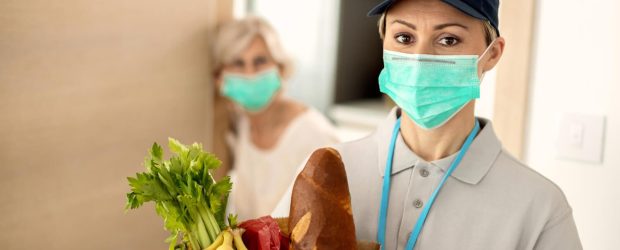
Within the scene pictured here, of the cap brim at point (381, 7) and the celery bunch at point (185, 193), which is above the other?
the cap brim at point (381, 7)

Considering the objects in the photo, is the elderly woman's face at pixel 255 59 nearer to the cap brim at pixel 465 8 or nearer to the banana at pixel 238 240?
the cap brim at pixel 465 8

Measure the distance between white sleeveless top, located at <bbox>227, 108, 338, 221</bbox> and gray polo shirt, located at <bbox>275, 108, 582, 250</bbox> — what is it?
4.87 ft

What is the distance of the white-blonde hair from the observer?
80.5 inches

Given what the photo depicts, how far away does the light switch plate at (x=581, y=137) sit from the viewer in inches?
53.3

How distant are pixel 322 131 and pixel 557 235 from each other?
1.63m

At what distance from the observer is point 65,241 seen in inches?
57.1

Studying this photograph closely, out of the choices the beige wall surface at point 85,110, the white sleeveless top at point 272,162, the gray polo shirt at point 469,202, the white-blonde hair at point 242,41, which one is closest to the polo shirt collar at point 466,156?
the gray polo shirt at point 469,202

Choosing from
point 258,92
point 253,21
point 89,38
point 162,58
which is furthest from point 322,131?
point 89,38

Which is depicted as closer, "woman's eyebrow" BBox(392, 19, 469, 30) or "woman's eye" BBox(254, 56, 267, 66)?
"woman's eyebrow" BBox(392, 19, 469, 30)

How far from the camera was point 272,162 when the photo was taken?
8.63ft

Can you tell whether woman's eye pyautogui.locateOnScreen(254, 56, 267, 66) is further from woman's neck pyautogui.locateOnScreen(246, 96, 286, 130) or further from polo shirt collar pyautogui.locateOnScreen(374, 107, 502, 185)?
polo shirt collar pyautogui.locateOnScreen(374, 107, 502, 185)

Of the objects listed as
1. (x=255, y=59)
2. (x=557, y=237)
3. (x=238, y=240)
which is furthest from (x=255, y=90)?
(x=238, y=240)

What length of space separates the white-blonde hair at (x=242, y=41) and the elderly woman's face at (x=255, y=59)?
0.01 m

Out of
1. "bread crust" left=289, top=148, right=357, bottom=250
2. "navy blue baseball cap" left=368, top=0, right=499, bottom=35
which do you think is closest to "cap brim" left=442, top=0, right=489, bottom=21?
"navy blue baseball cap" left=368, top=0, right=499, bottom=35
